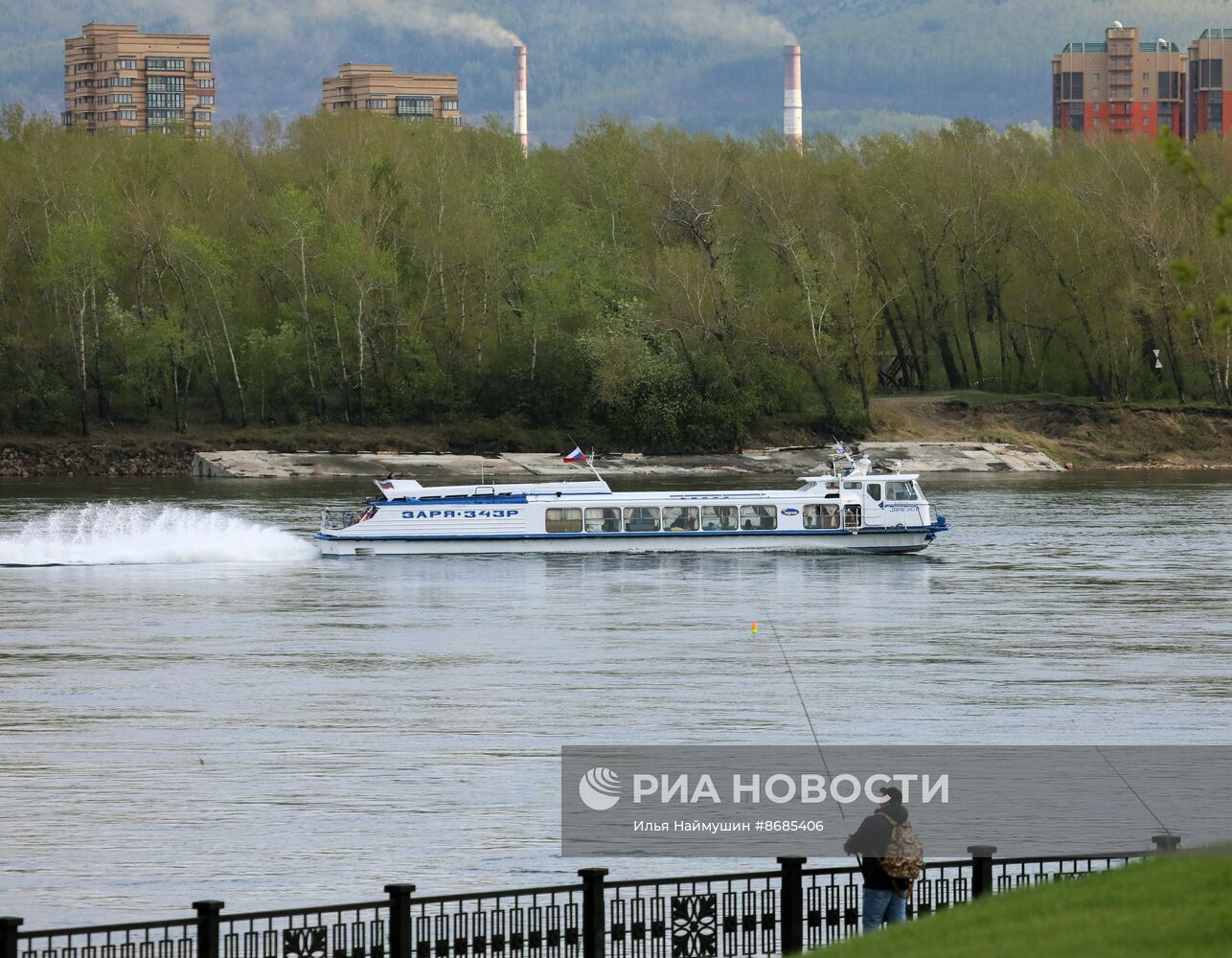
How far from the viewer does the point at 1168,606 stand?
53562 mm

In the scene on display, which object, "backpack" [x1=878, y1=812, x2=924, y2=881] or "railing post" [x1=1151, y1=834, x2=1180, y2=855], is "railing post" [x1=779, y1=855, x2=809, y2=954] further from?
"railing post" [x1=1151, y1=834, x2=1180, y2=855]

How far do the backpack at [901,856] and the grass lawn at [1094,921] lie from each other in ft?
4.55

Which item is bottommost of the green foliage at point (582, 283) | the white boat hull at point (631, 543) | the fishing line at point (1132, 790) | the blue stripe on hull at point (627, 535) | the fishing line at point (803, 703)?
the fishing line at point (803, 703)

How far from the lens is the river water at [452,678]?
1014 inches

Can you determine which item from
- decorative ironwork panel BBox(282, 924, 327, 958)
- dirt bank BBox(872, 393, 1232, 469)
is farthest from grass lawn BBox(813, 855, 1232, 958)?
dirt bank BBox(872, 393, 1232, 469)

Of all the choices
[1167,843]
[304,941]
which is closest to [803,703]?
[1167,843]

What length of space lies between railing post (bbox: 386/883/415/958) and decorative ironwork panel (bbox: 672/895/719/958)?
266cm

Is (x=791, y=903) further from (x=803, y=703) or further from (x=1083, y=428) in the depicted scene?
(x=1083, y=428)

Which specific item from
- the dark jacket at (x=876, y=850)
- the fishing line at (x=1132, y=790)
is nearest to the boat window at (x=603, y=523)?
the fishing line at (x=1132, y=790)

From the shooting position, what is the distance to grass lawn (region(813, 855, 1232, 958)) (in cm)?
1523

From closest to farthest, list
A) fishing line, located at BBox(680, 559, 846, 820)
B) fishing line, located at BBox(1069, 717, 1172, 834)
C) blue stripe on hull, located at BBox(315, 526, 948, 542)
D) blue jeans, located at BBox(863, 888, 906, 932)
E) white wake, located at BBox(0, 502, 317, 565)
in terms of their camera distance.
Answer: blue jeans, located at BBox(863, 888, 906, 932) < fishing line, located at BBox(1069, 717, 1172, 834) < fishing line, located at BBox(680, 559, 846, 820) < blue stripe on hull, located at BBox(315, 526, 948, 542) < white wake, located at BBox(0, 502, 317, 565)

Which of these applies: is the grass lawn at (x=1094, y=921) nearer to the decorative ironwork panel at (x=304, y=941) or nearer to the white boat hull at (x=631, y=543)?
the decorative ironwork panel at (x=304, y=941)

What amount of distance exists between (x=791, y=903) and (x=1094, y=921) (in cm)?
376

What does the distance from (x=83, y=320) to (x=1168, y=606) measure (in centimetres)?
8681
